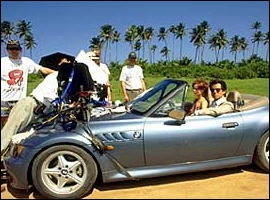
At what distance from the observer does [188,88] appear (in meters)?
4.68

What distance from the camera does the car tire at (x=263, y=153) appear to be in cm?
462

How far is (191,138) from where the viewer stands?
4305 millimetres

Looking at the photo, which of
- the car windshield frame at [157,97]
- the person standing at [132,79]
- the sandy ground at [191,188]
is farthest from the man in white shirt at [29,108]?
the person standing at [132,79]

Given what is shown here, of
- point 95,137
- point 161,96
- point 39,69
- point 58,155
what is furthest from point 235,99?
point 39,69

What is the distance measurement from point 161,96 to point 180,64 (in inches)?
1961

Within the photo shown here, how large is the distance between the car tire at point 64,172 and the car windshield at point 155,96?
939mm

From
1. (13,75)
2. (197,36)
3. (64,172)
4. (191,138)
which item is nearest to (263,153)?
(191,138)

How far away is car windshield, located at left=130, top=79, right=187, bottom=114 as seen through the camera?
455 centimetres

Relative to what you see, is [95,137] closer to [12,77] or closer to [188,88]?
[188,88]

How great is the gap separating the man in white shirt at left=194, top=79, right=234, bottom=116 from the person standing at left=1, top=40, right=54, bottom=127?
7.61 feet

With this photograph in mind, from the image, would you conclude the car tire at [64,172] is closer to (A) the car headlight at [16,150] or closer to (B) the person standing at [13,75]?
(A) the car headlight at [16,150]

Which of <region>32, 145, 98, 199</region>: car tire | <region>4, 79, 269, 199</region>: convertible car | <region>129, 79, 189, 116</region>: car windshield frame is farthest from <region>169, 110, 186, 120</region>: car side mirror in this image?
<region>32, 145, 98, 199</region>: car tire

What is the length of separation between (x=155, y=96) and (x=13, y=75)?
208 cm

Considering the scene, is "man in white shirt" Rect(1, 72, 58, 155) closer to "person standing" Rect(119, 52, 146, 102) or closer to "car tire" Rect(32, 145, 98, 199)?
"car tire" Rect(32, 145, 98, 199)
